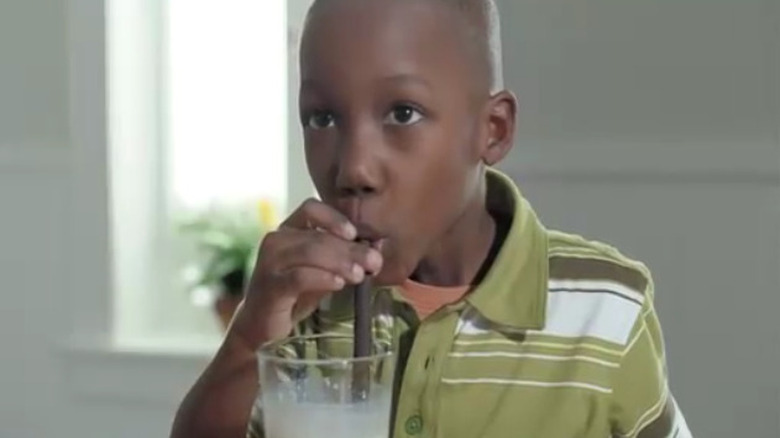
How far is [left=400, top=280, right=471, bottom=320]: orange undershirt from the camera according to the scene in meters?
0.97

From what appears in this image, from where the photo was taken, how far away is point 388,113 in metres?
0.83

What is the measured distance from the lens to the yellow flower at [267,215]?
92.9 inches

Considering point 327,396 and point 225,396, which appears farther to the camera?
point 225,396

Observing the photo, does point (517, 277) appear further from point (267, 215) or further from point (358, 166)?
point (267, 215)

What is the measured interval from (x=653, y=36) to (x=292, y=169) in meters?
0.80

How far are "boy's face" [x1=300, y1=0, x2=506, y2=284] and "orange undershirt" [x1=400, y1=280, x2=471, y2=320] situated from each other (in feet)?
0.32

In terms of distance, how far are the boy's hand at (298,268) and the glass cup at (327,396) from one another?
62mm

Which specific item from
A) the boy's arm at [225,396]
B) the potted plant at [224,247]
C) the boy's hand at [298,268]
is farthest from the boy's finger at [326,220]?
the potted plant at [224,247]

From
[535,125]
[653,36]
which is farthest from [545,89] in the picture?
[653,36]

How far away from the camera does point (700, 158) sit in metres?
1.63

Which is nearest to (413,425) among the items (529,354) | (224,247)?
(529,354)

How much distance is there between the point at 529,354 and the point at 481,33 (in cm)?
25

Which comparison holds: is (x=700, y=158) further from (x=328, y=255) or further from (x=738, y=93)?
(x=328, y=255)

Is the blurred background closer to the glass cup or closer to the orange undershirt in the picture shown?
the orange undershirt
